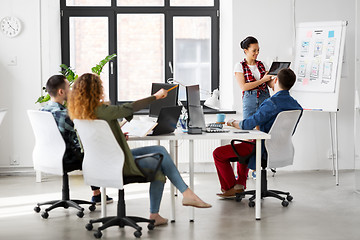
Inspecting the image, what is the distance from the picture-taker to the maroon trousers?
4660mm

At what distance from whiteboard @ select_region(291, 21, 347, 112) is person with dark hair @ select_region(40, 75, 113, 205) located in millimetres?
2861

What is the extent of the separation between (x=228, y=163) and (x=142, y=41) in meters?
2.56

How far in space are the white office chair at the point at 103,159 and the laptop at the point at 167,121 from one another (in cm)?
36

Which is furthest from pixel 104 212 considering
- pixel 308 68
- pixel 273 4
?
pixel 273 4

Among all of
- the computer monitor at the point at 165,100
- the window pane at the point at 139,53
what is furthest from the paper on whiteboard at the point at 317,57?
the computer monitor at the point at 165,100

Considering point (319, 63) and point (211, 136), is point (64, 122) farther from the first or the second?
point (319, 63)

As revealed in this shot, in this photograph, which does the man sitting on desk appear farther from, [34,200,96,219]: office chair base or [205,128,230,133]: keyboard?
[34,200,96,219]: office chair base

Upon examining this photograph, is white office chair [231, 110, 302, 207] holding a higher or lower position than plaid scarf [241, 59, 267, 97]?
lower

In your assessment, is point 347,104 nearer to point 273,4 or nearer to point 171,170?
point 273,4

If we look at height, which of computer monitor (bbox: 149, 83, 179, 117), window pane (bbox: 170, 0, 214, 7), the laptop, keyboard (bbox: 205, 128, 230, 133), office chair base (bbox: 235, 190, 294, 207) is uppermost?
window pane (bbox: 170, 0, 214, 7)

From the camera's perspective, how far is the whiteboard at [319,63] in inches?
232

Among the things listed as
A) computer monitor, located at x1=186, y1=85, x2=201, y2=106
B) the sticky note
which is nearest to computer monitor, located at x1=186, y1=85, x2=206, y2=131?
computer monitor, located at x1=186, y1=85, x2=201, y2=106

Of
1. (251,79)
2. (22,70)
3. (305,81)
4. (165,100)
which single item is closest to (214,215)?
(165,100)

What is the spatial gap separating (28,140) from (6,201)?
148 centimetres
